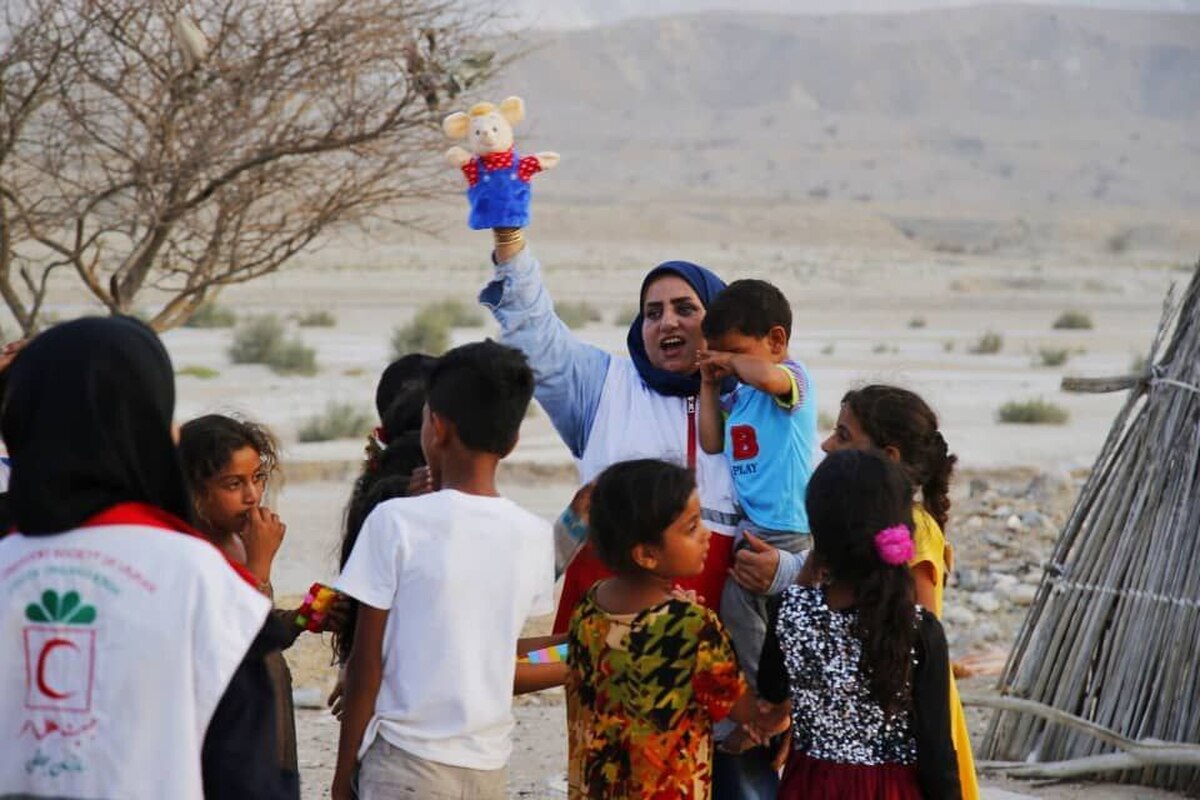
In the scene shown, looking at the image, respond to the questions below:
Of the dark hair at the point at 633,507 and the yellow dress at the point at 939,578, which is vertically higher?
the dark hair at the point at 633,507

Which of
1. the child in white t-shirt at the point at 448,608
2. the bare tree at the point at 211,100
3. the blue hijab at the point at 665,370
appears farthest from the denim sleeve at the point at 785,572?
the bare tree at the point at 211,100

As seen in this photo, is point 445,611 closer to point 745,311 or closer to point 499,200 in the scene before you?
point 745,311

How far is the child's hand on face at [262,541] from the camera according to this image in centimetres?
359

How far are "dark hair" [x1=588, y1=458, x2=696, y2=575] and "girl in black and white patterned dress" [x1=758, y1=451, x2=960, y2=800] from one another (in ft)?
0.89

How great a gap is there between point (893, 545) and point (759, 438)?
57 centimetres

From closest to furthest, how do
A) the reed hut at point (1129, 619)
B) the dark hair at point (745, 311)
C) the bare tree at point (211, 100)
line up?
the dark hair at point (745, 311) < the reed hut at point (1129, 619) < the bare tree at point (211, 100)

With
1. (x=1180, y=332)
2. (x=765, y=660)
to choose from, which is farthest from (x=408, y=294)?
(x=765, y=660)

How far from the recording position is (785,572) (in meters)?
3.59

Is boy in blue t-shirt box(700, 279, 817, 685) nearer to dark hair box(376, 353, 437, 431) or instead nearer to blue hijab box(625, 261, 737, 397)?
blue hijab box(625, 261, 737, 397)

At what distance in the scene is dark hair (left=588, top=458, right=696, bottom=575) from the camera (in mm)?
3230

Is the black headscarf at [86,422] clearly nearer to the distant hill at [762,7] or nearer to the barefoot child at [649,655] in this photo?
the barefoot child at [649,655]

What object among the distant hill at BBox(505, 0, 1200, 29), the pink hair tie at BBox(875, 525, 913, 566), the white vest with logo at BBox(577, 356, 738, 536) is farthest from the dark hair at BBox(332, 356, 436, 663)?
the distant hill at BBox(505, 0, 1200, 29)

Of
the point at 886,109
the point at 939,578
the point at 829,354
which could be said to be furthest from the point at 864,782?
the point at 886,109

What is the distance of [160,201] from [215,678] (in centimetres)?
714
